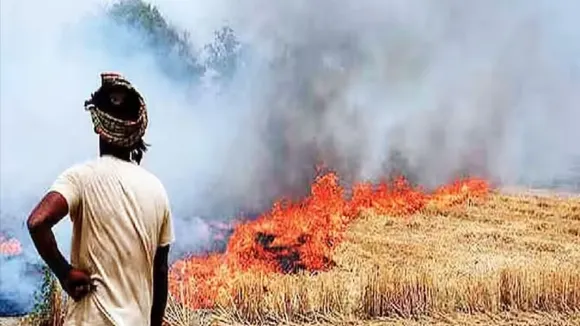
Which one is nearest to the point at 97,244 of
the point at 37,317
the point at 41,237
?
the point at 41,237

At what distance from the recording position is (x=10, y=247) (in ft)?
18.2

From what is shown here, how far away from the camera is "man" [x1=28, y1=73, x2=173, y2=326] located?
3.02m

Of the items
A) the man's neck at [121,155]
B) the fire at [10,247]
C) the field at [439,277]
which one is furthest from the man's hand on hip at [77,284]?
the fire at [10,247]

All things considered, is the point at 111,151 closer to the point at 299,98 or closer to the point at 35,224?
the point at 35,224

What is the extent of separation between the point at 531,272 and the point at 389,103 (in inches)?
49.7

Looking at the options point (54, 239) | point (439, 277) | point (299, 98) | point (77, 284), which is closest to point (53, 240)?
point (54, 239)

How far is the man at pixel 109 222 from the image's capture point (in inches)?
119

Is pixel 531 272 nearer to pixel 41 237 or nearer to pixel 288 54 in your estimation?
pixel 288 54

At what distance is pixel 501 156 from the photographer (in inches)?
231

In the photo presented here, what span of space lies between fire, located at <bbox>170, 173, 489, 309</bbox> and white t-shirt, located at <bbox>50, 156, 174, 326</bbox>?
2.43m

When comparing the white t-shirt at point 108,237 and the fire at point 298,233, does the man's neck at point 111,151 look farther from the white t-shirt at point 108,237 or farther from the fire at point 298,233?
the fire at point 298,233

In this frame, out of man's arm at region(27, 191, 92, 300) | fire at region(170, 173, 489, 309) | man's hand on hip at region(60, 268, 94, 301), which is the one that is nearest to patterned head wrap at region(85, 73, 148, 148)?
man's arm at region(27, 191, 92, 300)

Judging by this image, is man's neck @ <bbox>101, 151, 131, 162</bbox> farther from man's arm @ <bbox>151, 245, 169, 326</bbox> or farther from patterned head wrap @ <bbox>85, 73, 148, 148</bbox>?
man's arm @ <bbox>151, 245, 169, 326</bbox>

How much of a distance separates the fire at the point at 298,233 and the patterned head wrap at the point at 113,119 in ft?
8.09
